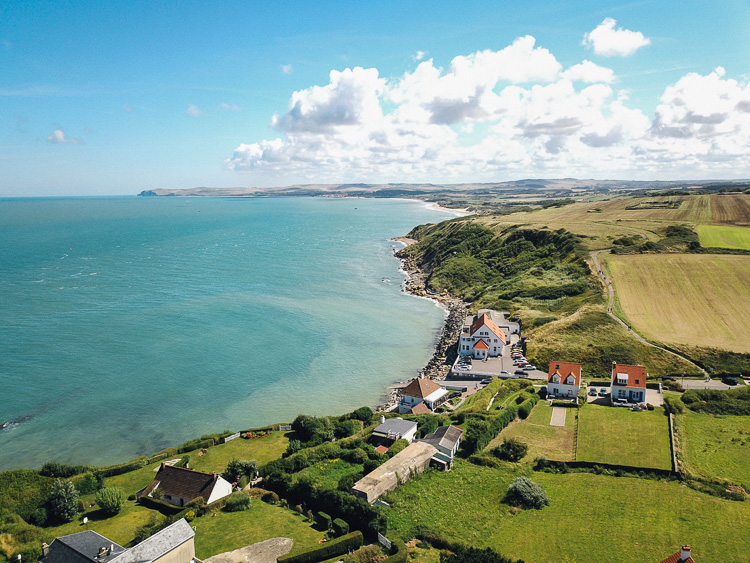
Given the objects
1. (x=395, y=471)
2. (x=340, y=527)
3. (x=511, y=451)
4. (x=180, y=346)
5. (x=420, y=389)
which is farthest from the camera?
(x=180, y=346)

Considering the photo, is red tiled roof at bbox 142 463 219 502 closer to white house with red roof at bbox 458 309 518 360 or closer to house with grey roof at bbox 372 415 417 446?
house with grey roof at bbox 372 415 417 446

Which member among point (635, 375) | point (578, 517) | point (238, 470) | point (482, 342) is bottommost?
point (578, 517)

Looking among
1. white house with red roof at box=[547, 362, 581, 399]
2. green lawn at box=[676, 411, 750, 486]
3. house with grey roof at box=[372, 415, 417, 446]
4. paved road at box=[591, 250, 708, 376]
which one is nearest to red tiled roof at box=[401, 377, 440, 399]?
house with grey roof at box=[372, 415, 417, 446]

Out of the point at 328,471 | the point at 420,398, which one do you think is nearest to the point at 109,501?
the point at 328,471

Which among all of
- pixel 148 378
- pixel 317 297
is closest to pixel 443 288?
pixel 317 297

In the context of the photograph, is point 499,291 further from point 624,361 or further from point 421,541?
point 421,541

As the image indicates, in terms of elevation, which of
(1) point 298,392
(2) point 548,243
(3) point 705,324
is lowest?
(1) point 298,392

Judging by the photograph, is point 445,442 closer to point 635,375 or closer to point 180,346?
point 635,375

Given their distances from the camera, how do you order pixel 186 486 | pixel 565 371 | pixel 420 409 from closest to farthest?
pixel 186 486 → pixel 420 409 → pixel 565 371
